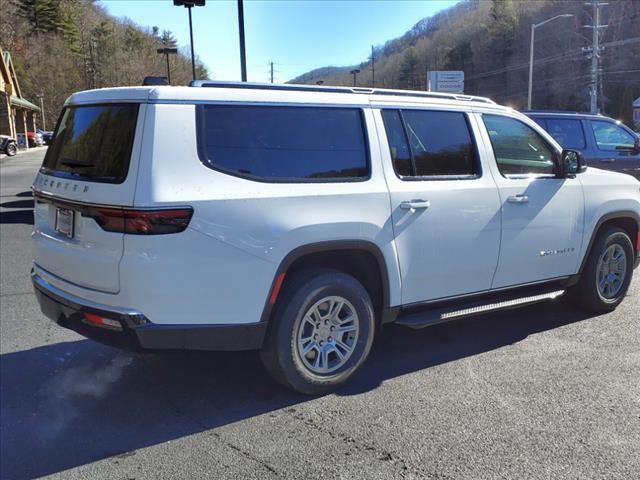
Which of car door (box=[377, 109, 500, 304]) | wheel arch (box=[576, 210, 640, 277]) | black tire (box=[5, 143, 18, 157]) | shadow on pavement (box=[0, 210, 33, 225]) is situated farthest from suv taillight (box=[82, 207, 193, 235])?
black tire (box=[5, 143, 18, 157])

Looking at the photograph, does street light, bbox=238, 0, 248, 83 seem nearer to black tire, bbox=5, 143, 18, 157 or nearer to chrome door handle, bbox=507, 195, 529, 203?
chrome door handle, bbox=507, 195, 529, 203

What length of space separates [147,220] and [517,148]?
315cm

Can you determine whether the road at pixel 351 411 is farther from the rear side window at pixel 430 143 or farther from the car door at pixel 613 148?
the car door at pixel 613 148

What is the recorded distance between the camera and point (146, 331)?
129 inches

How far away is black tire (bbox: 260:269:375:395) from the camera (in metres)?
3.67

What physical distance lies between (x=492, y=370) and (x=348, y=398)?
3.79 feet

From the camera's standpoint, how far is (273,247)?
11.4 feet

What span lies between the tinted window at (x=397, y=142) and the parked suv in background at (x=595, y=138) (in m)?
6.75

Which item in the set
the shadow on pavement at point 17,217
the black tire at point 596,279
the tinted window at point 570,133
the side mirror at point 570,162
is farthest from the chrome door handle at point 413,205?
the shadow on pavement at point 17,217

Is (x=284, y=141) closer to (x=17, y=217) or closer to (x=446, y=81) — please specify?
(x=17, y=217)

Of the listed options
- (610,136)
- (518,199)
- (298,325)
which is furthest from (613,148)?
(298,325)

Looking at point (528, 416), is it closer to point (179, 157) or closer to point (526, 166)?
point (526, 166)

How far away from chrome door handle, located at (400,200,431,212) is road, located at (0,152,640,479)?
3.98 ft

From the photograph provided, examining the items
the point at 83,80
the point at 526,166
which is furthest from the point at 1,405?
the point at 83,80
